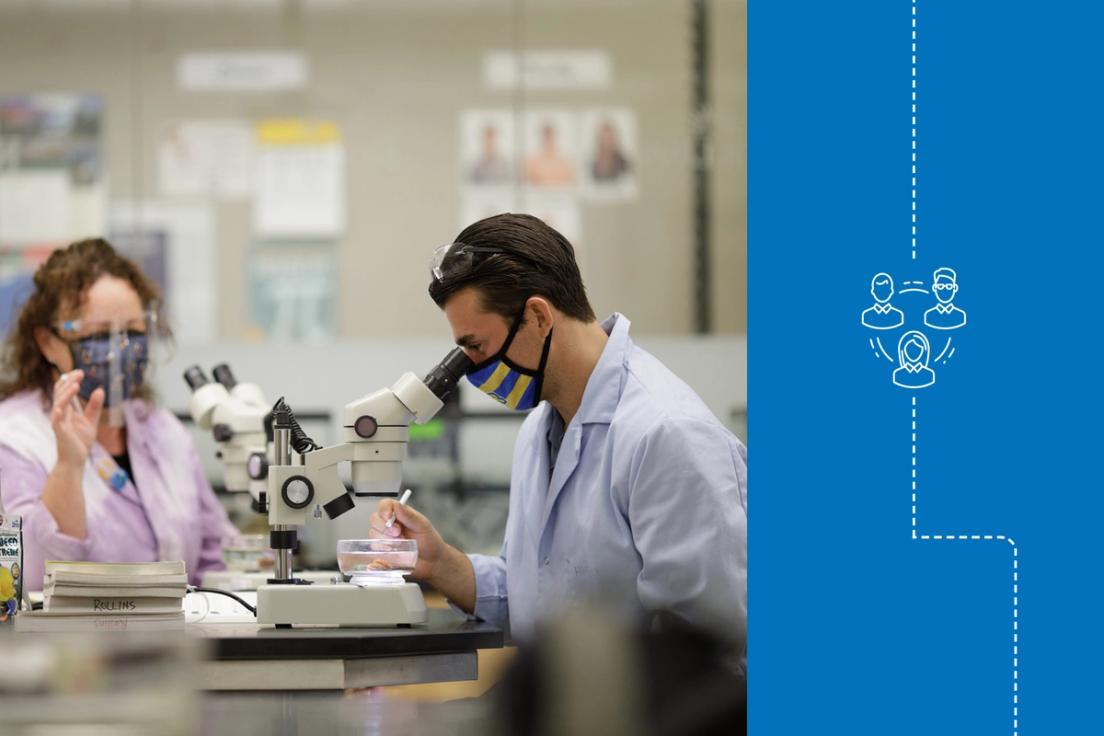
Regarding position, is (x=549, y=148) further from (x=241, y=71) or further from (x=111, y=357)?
(x=111, y=357)

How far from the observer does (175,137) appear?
3947 millimetres

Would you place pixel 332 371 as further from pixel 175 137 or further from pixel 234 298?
pixel 175 137

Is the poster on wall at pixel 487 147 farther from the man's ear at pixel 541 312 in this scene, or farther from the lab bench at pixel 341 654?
the lab bench at pixel 341 654

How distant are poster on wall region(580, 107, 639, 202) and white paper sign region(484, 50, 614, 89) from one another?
0.10 metres

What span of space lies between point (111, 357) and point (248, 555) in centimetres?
49

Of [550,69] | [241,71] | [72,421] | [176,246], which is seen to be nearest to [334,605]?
[72,421]

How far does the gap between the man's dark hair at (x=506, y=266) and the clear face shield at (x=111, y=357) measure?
0.86 metres

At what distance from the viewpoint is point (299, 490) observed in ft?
6.38

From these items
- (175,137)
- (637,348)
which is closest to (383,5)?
(175,137)

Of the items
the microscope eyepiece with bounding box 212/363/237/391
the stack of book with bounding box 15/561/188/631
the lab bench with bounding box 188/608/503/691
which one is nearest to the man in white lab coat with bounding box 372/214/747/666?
the lab bench with bounding box 188/608/503/691

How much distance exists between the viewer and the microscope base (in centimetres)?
176

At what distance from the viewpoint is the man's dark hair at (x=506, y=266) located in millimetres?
2008

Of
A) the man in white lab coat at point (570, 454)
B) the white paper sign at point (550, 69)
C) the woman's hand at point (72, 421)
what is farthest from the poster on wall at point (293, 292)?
the man in white lab coat at point (570, 454)
